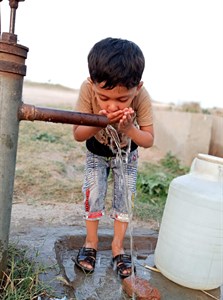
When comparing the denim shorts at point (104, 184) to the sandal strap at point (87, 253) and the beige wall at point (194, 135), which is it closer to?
the sandal strap at point (87, 253)

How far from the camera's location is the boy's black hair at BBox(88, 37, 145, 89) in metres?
1.67

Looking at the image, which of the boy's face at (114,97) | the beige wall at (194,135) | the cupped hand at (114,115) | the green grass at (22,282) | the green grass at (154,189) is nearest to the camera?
the green grass at (22,282)

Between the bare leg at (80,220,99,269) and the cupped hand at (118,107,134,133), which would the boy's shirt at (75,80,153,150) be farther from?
the bare leg at (80,220,99,269)

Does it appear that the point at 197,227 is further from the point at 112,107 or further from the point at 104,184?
the point at 112,107

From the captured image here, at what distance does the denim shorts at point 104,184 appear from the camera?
217cm

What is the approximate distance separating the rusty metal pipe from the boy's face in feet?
0.78

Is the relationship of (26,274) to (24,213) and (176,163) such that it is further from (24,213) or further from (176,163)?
(176,163)

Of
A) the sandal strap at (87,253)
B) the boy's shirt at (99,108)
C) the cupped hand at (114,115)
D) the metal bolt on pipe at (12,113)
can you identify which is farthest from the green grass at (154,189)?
the metal bolt on pipe at (12,113)

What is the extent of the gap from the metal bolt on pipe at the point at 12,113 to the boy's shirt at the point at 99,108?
0.53m

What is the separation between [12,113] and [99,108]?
2.18 feet

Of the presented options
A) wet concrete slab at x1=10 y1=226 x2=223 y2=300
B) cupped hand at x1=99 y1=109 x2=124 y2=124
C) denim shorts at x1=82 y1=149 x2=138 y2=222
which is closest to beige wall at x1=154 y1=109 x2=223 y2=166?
wet concrete slab at x1=10 y1=226 x2=223 y2=300

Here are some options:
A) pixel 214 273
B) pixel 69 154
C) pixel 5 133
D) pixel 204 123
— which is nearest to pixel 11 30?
pixel 5 133

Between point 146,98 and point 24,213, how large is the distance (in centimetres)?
133

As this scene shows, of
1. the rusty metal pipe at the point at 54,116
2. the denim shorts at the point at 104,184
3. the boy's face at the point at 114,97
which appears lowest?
the denim shorts at the point at 104,184
